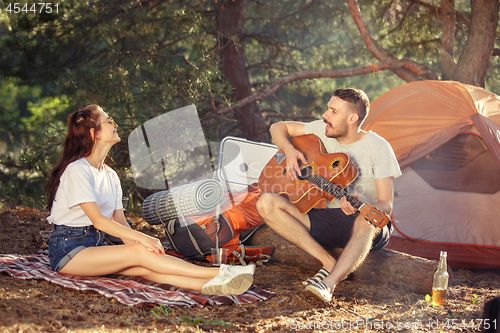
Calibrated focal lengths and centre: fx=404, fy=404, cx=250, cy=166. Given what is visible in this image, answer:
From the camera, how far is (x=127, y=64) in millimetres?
5492

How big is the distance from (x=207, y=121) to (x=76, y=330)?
4245 mm

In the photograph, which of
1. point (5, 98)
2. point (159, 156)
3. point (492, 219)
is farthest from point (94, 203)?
point (5, 98)

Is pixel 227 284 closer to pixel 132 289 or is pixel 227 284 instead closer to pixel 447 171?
pixel 132 289

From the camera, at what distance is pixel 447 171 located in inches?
159

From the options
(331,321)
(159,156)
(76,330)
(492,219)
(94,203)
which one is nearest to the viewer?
(76,330)

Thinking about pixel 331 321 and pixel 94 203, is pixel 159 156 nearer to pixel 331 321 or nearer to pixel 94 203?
pixel 94 203

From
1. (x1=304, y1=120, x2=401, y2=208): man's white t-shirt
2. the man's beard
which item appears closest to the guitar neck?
(x1=304, y1=120, x2=401, y2=208): man's white t-shirt

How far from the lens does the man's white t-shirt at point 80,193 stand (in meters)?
2.42

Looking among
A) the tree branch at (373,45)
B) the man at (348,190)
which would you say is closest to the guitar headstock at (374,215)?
the man at (348,190)

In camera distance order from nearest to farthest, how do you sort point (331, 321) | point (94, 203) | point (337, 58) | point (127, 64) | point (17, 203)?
point (331, 321) → point (94, 203) → point (127, 64) → point (17, 203) → point (337, 58)

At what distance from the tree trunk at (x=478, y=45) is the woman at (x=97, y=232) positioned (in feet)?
14.5

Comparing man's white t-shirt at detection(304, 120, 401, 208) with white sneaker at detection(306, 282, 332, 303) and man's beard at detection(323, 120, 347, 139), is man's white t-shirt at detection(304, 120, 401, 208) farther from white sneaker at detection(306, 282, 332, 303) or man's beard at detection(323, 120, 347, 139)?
white sneaker at detection(306, 282, 332, 303)

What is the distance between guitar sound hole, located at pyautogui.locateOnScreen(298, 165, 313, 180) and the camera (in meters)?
2.90

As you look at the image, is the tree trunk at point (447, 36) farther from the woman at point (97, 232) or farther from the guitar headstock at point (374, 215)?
the woman at point (97, 232)
